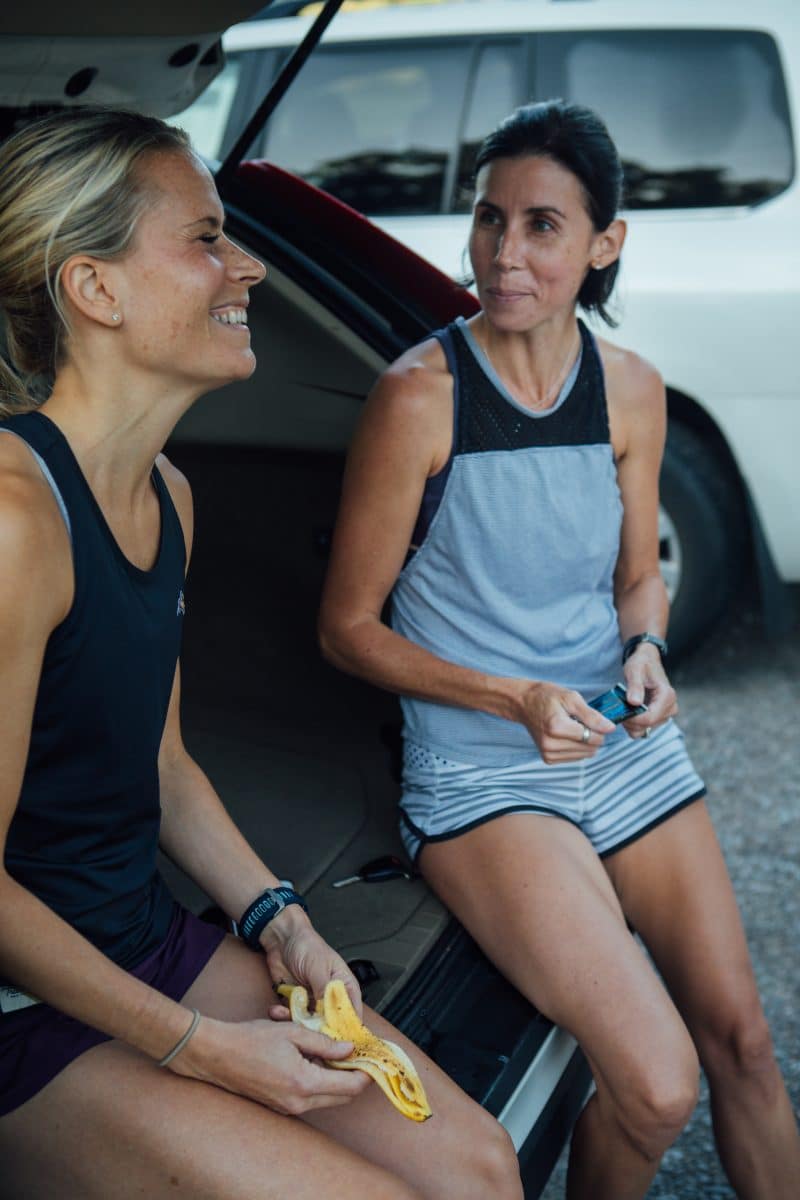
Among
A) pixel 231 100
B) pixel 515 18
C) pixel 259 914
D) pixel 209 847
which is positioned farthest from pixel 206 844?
pixel 231 100

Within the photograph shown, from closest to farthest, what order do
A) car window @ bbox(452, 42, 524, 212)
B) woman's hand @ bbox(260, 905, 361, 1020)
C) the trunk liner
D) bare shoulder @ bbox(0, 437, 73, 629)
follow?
bare shoulder @ bbox(0, 437, 73, 629) < woman's hand @ bbox(260, 905, 361, 1020) < the trunk liner < car window @ bbox(452, 42, 524, 212)

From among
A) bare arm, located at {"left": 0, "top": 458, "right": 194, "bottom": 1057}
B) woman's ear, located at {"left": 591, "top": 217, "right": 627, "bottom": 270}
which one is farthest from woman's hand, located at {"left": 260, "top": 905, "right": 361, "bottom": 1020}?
woman's ear, located at {"left": 591, "top": 217, "right": 627, "bottom": 270}

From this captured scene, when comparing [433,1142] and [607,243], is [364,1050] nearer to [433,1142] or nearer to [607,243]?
[433,1142]

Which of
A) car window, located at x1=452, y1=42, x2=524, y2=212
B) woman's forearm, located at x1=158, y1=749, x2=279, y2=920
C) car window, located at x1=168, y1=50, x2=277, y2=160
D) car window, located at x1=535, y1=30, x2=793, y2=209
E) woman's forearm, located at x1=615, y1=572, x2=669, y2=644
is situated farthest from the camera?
car window, located at x1=168, y1=50, x2=277, y2=160

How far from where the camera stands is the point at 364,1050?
1.55 m

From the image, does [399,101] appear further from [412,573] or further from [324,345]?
[412,573]

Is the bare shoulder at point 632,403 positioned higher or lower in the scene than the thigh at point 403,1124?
higher

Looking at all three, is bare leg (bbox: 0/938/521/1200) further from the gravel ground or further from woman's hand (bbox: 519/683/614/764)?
the gravel ground

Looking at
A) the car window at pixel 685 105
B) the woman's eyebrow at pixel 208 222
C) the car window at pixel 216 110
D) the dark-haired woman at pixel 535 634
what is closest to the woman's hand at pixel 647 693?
the dark-haired woman at pixel 535 634

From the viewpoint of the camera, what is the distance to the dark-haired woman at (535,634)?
1.99 metres

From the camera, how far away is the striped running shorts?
6.83 feet

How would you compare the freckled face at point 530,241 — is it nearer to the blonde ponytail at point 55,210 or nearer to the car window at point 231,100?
the blonde ponytail at point 55,210

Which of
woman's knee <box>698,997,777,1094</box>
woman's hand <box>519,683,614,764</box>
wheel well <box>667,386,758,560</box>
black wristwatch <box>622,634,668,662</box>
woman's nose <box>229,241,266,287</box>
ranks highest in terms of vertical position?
woman's nose <box>229,241,266,287</box>

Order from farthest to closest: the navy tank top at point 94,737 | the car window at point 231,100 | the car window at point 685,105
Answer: the car window at point 231,100 → the car window at point 685,105 → the navy tank top at point 94,737
